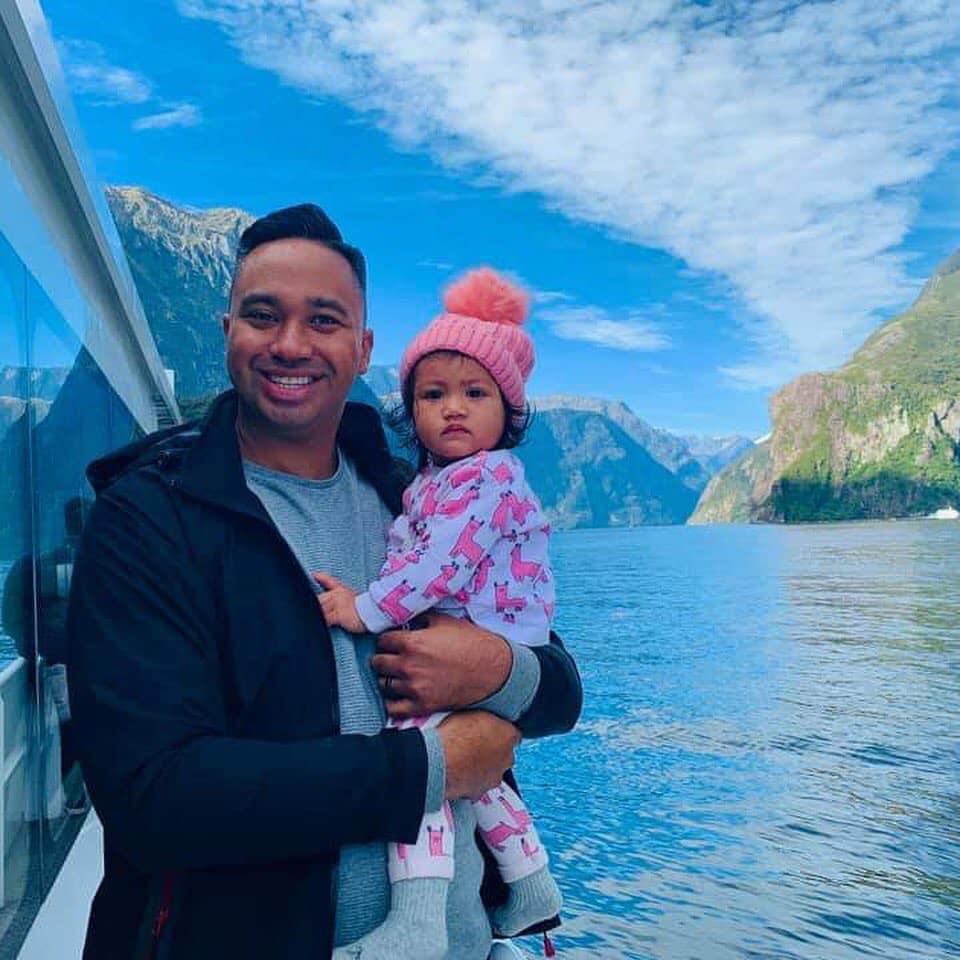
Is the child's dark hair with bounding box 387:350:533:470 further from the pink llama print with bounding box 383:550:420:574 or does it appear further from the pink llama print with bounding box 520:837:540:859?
the pink llama print with bounding box 520:837:540:859

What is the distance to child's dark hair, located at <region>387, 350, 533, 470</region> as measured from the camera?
194cm

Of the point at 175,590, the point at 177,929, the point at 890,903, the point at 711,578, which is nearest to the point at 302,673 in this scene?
the point at 175,590

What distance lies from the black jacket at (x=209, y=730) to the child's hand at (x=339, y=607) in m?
0.06

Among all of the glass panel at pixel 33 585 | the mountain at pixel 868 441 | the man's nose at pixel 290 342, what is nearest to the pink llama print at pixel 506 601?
the man's nose at pixel 290 342

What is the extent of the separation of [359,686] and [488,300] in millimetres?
910

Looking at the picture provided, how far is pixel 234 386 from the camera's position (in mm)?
1533

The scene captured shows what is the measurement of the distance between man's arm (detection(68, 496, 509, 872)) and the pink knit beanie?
0.81 m

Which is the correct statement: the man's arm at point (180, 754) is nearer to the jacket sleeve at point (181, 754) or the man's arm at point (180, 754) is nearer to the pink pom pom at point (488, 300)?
the jacket sleeve at point (181, 754)

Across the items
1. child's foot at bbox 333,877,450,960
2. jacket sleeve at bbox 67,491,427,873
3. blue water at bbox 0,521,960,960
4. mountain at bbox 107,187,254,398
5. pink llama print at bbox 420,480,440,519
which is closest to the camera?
jacket sleeve at bbox 67,491,427,873

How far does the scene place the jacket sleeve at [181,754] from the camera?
3.71 ft

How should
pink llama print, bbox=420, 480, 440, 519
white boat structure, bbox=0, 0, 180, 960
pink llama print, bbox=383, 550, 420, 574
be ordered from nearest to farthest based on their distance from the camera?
pink llama print, bbox=383, 550, 420, 574, pink llama print, bbox=420, 480, 440, 519, white boat structure, bbox=0, 0, 180, 960

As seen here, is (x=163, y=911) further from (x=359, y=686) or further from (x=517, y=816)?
(x=517, y=816)

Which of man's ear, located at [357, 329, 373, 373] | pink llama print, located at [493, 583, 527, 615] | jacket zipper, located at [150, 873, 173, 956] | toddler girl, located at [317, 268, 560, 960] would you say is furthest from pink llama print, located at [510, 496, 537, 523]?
jacket zipper, located at [150, 873, 173, 956]

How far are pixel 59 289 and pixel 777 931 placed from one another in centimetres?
535
